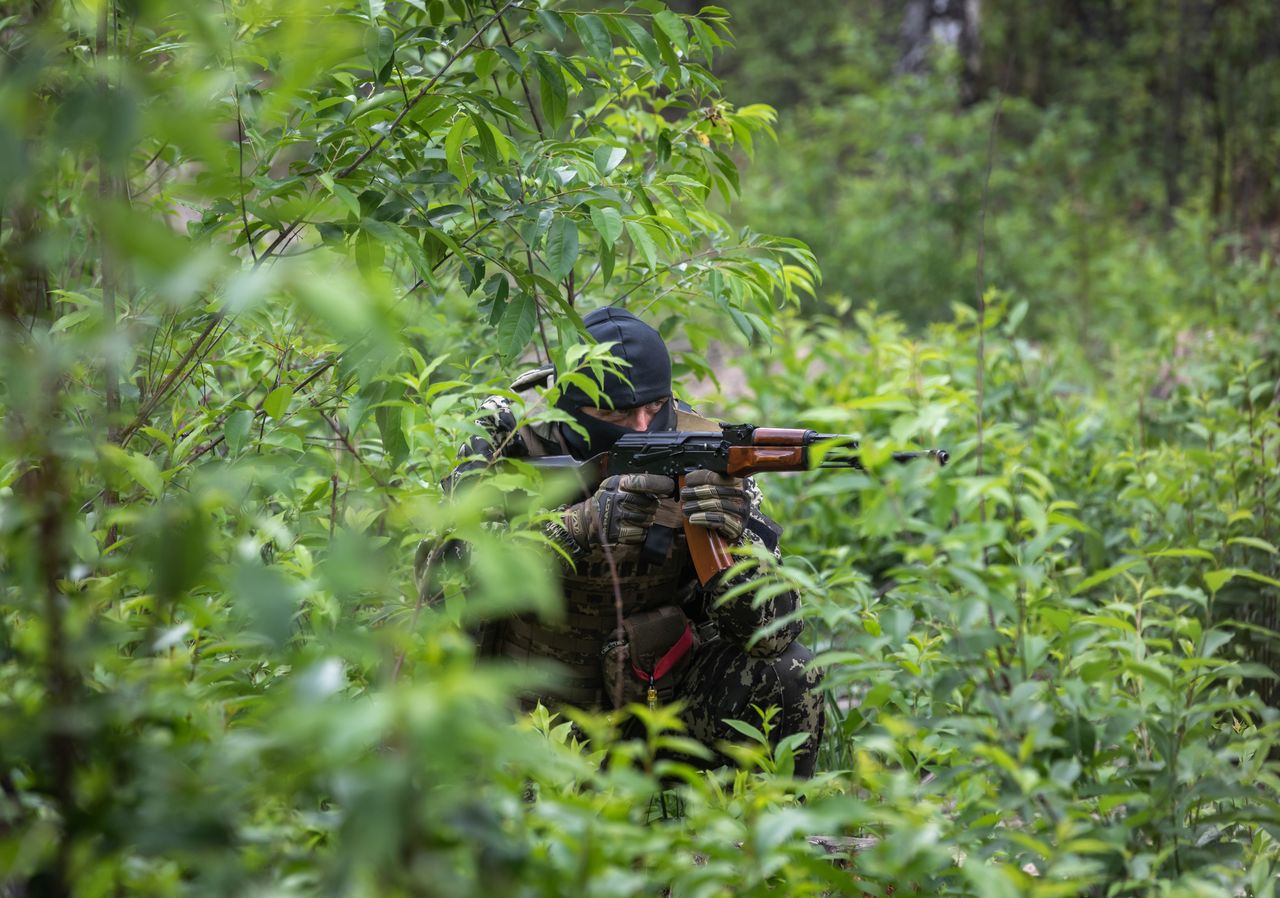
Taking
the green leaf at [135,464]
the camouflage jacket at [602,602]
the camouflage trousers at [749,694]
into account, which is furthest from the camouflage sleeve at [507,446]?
the green leaf at [135,464]

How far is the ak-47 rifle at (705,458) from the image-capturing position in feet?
8.94

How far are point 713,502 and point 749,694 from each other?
68 centimetres

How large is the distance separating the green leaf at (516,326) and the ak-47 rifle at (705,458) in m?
0.43

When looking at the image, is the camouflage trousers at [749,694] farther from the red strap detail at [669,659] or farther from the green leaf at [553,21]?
the green leaf at [553,21]

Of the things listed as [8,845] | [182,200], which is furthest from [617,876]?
[182,200]

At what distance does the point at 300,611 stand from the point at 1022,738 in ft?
4.21

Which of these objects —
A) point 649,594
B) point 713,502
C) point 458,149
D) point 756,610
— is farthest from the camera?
point 649,594

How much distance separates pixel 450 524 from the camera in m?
1.76

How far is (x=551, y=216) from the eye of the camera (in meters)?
2.33

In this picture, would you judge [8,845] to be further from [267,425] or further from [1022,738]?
[267,425]

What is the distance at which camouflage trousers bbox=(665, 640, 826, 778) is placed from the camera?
3.08 meters

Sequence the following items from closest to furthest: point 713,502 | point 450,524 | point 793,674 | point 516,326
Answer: point 450,524 → point 516,326 → point 713,502 → point 793,674

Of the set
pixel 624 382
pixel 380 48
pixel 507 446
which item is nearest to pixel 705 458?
pixel 624 382

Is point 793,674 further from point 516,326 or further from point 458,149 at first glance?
point 458,149
